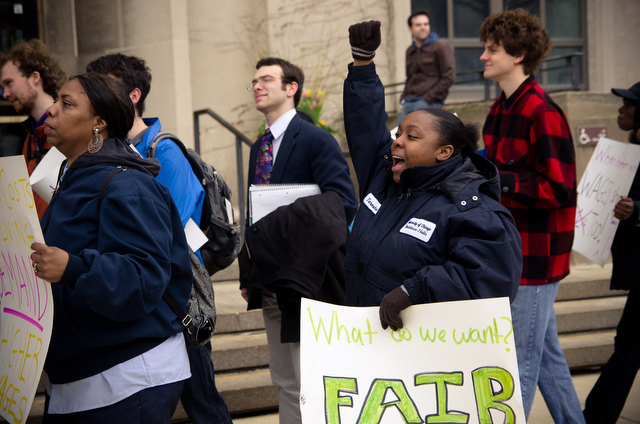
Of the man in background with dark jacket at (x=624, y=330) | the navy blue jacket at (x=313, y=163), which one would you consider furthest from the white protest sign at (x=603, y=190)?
the navy blue jacket at (x=313, y=163)

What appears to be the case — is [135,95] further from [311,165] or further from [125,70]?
[311,165]

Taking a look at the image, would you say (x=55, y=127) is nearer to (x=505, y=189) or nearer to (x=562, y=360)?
(x=505, y=189)

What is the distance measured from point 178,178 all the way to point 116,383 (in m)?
1.03

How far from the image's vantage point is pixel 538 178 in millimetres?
3209

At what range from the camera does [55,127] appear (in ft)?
7.38

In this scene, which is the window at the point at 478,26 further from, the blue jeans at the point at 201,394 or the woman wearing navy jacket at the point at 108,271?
the woman wearing navy jacket at the point at 108,271

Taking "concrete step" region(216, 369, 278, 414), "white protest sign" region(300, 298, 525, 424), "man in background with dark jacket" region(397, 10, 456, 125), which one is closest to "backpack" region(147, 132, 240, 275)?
"white protest sign" region(300, 298, 525, 424)

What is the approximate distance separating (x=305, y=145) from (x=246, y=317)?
194cm

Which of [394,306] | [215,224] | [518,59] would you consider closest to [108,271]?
[394,306]

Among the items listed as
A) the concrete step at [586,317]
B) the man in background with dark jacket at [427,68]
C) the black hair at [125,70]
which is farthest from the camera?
the man in background with dark jacket at [427,68]

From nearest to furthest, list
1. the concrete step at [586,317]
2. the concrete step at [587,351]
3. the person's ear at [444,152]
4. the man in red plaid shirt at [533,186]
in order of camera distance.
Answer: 1. the person's ear at [444,152]
2. the man in red plaid shirt at [533,186]
3. the concrete step at [587,351]
4. the concrete step at [586,317]

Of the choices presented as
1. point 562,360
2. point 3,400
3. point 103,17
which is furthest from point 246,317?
point 103,17

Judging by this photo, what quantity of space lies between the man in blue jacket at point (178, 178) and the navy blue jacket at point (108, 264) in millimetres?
597

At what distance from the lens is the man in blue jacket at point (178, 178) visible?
2.88 m
